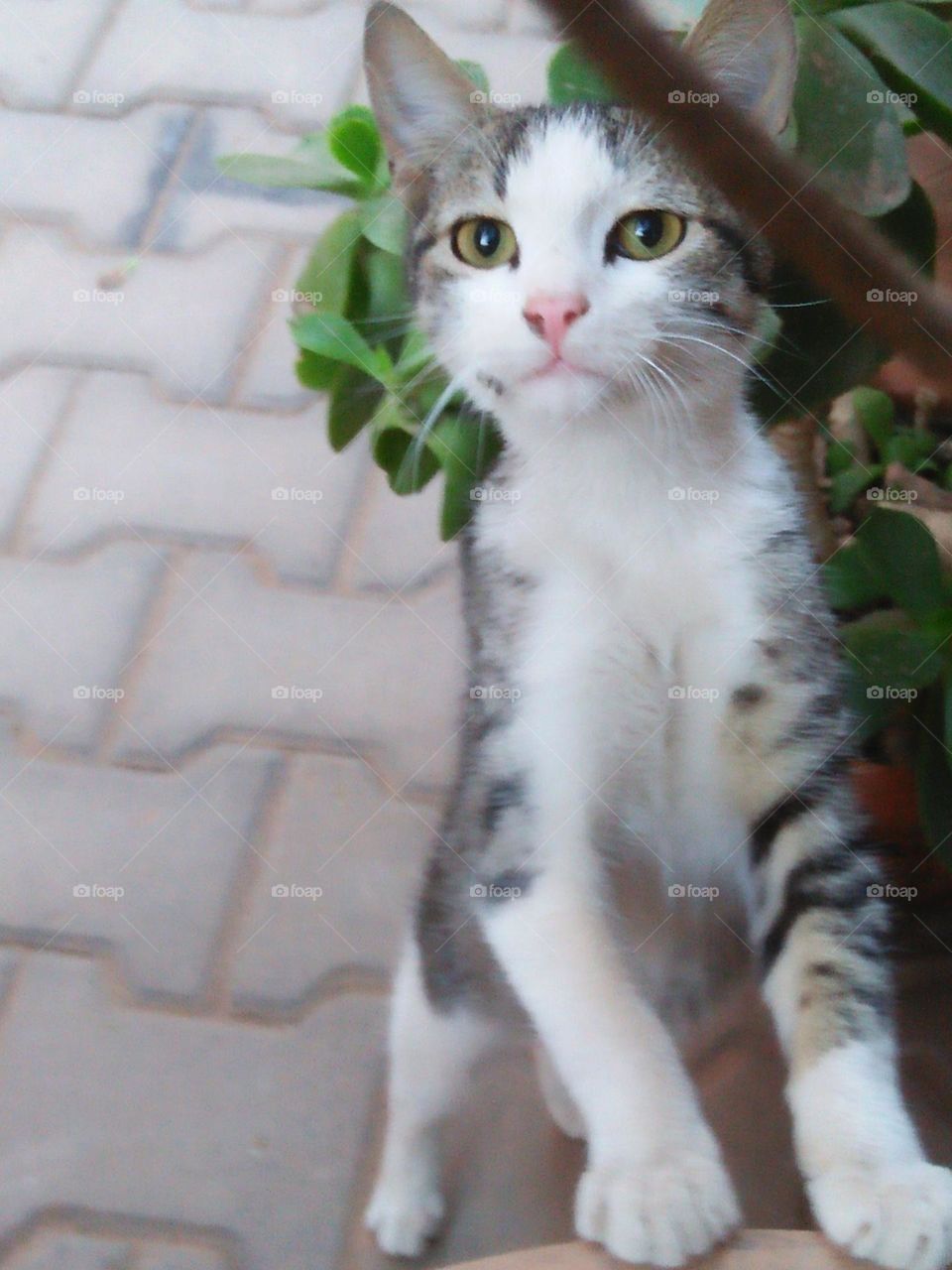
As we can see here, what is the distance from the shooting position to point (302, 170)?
80 centimetres

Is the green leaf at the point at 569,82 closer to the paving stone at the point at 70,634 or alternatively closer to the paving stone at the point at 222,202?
the paving stone at the point at 222,202

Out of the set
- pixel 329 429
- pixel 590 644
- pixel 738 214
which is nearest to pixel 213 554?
pixel 329 429

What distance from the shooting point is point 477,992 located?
0.74 metres

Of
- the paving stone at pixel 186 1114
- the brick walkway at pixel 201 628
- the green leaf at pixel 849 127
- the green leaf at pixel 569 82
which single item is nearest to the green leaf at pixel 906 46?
the green leaf at pixel 849 127

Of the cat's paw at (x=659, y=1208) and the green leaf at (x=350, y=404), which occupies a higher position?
the green leaf at (x=350, y=404)

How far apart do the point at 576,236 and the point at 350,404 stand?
280 mm

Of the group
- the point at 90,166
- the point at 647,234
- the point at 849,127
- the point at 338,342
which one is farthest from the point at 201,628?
the point at 849,127

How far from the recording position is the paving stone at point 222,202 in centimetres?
100

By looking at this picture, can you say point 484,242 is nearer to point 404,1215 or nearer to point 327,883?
point 327,883

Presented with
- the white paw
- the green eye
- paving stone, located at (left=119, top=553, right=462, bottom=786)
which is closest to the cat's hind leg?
the white paw

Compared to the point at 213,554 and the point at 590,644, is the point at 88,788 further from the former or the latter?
the point at 590,644

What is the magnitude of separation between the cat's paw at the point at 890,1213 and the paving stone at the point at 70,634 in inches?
25.6

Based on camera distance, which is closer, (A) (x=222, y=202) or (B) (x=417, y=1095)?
(B) (x=417, y=1095)

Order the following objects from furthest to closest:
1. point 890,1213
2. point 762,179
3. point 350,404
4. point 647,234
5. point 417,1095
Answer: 1. point 350,404
2. point 417,1095
3. point 647,234
4. point 890,1213
5. point 762,179
